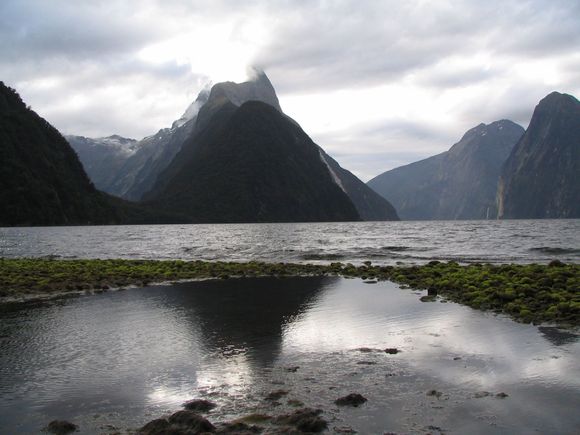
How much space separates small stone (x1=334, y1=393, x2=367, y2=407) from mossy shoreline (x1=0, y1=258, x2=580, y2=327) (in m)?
10.7

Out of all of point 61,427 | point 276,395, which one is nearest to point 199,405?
point 276,395

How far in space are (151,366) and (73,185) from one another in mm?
203257

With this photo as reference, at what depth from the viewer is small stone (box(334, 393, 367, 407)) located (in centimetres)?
998

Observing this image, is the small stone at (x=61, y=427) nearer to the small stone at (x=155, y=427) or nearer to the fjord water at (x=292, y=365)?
the fjord water at (x=292, y=365)

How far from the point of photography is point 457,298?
23516mm

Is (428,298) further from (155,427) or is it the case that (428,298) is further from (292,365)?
(155,427)

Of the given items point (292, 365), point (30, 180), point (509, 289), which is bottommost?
point (292, 365)

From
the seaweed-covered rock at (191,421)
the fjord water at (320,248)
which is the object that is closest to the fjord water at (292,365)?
the seaweed-covered rock at (191,421)

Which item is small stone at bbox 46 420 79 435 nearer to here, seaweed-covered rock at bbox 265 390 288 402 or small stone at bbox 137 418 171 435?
small stone at bbox 137 418 171 435

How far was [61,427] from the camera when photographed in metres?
8.92

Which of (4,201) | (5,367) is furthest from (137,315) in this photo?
(4,201)

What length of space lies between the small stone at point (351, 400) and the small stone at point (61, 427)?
4976mm

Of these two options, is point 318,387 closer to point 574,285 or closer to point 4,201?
point 574,285

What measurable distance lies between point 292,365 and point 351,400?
2.98 metres
